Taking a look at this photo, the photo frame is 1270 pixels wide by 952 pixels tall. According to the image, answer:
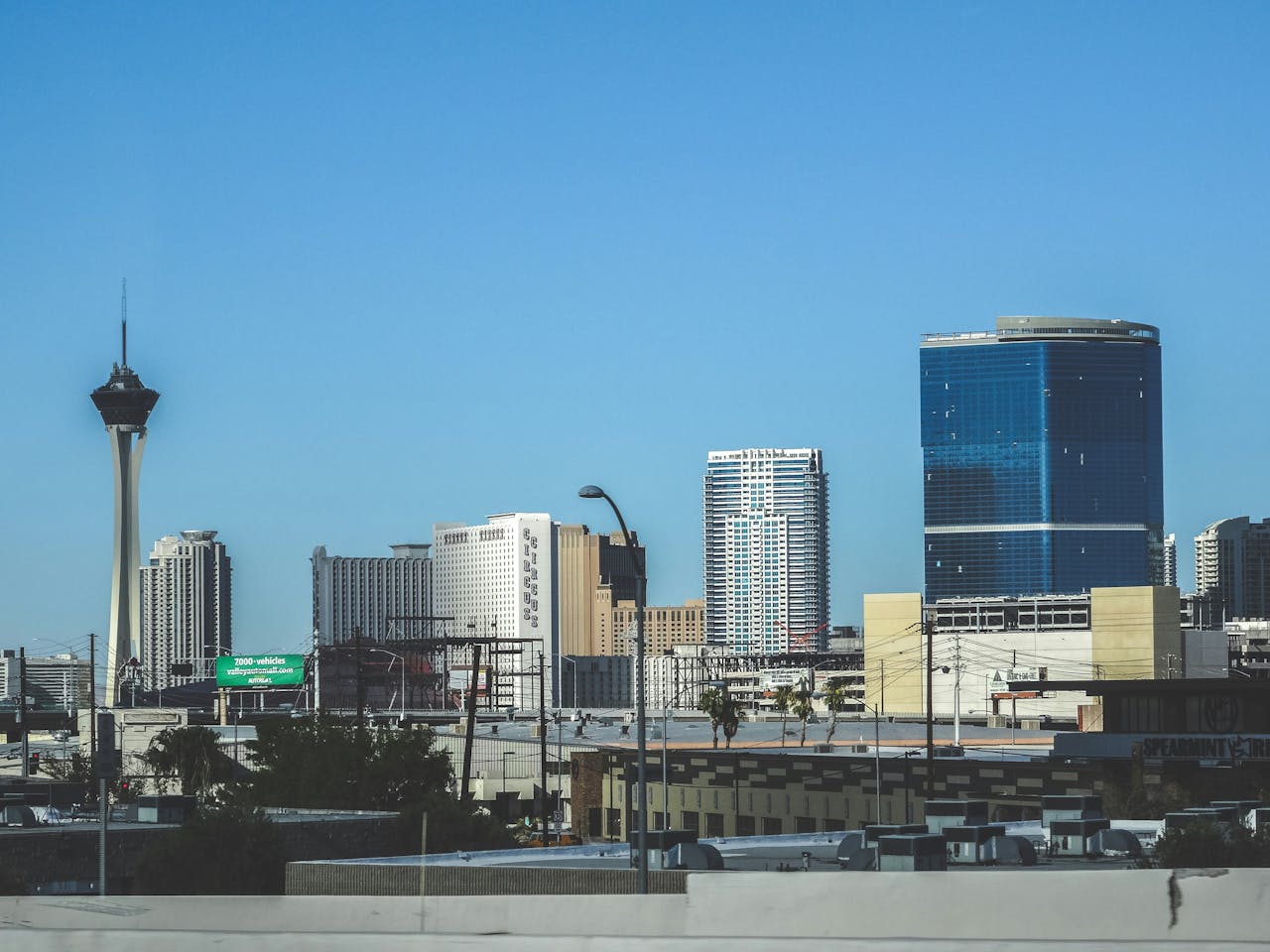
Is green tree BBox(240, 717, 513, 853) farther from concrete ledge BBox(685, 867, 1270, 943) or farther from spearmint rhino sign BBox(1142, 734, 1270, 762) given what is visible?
concrete ledge BBox(685, 867, 1270, 943)

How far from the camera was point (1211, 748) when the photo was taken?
77875mm

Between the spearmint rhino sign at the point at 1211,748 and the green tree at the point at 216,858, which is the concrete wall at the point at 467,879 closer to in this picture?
the green tree at the point at 216,858

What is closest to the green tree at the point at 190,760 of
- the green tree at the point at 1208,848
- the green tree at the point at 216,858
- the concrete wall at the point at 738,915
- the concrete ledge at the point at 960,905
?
the green tree at the point at 216,858

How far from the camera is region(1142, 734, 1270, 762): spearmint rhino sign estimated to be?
7662 centimetres

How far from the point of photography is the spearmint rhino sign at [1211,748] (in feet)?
251

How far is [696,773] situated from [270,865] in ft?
155

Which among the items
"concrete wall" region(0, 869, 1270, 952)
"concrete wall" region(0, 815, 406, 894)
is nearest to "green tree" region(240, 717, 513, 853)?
"concrete wall" region(0, 815, 406, 894)

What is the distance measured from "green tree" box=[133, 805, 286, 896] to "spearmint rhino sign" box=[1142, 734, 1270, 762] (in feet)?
130

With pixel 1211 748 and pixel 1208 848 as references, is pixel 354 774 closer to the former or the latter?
pixel 1211 748

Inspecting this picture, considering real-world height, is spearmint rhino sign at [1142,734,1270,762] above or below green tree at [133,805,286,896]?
above

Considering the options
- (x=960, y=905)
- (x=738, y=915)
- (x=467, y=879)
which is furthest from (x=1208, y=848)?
(x=738, y=915)

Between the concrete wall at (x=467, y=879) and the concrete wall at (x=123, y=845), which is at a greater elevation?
the concrete wall at (x=467, y=879)

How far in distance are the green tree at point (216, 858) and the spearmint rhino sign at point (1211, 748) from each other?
3951 centimetres

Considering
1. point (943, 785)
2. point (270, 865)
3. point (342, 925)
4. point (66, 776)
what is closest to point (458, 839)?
point (270, 865)
